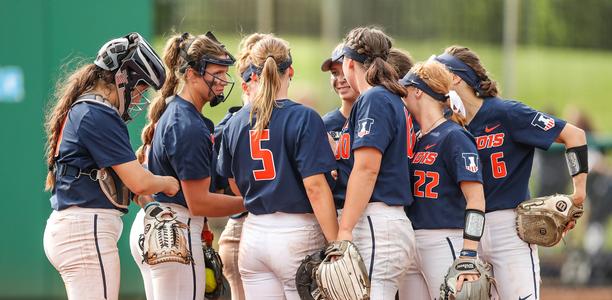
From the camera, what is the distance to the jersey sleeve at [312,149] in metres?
5.12

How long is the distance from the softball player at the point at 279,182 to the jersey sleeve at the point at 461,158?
62cm

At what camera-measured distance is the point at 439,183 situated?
542 centimetres

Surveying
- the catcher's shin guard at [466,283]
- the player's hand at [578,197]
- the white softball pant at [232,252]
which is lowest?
the white softball pant at [232,252]

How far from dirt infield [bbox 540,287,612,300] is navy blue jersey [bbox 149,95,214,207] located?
711 centimetres

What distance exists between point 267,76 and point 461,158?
1077 millimetres

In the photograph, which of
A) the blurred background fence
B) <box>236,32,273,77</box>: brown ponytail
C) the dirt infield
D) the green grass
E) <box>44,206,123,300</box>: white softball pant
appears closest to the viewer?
<box>44,206,123,300</box>: white softball pant

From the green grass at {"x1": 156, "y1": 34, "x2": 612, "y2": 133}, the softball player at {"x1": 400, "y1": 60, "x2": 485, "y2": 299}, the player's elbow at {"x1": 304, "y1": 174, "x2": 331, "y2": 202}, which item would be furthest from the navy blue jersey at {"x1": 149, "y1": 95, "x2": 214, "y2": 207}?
the green grass at {"x1": 156, "y1": 34, "x2": 612, "y2": 133}

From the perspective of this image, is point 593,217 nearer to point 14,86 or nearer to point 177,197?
point 14,86

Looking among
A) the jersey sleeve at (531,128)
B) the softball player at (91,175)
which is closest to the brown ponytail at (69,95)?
the softball player at (91,175)

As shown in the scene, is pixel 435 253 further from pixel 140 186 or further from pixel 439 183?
pixel 140 186

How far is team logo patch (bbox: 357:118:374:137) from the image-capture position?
5.15m

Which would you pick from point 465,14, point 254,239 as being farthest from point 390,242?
point 465,14

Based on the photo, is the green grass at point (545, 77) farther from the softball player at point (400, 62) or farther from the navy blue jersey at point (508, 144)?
the navy blue jersey at point (508, 144)

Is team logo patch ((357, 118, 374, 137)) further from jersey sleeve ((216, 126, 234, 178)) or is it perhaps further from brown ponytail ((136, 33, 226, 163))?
brown ponytail ((136, 33, 226, 163))
